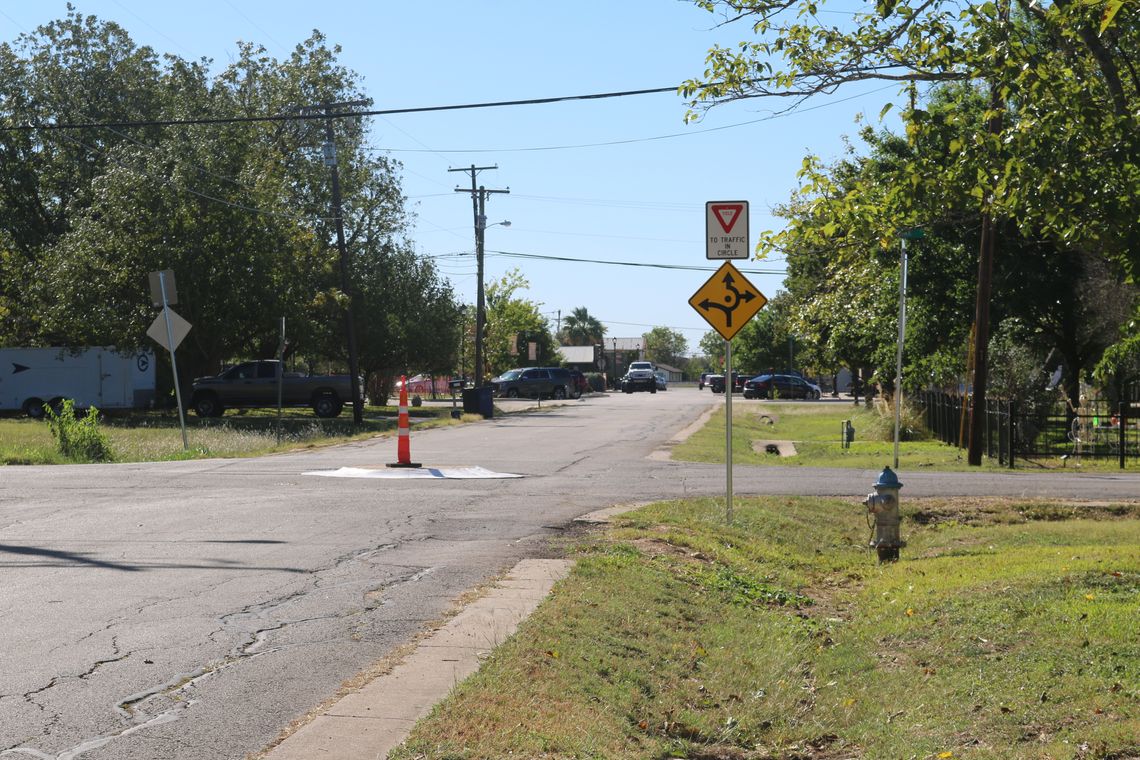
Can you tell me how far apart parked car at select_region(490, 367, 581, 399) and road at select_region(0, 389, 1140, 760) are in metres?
45.1

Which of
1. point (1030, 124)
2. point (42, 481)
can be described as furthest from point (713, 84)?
point (42, 481)

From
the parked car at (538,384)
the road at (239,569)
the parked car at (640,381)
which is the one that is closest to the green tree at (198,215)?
the parked car at (538,384)

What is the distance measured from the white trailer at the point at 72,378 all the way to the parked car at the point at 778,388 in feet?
134

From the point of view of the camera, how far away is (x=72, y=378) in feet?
129

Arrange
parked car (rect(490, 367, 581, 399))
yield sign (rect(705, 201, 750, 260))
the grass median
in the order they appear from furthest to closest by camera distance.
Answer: parked car (rect(490, 367, 581, 399)) → yield sign (rect(705, 201, 750, 260)) → the grass median

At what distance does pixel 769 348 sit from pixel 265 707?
306 feet

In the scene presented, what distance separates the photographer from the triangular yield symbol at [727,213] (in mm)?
12078

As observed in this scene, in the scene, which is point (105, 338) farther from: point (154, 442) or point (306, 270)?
point (154, 442)

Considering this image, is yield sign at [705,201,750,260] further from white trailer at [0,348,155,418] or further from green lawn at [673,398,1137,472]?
→ white trailer at [0,348,155,418]

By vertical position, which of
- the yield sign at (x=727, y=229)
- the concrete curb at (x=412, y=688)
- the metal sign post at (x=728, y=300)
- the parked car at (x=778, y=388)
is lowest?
the concrete curb at (x=412, y=688)

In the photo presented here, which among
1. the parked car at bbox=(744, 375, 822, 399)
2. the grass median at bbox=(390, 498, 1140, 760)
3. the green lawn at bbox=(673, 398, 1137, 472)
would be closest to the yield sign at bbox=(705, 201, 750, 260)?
the grass median at bbox=(390, 498, 1140, 760)

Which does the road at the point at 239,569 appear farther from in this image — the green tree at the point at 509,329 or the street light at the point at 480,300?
the green tree at the point at 509,329

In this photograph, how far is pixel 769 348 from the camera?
9725cm

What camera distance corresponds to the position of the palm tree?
161 meters
